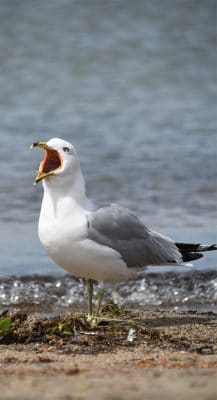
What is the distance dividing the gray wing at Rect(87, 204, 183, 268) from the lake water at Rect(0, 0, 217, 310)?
118 centimetres

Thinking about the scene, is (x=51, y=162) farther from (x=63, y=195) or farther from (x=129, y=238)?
(x=129, y=238)

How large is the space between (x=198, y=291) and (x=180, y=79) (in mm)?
9699

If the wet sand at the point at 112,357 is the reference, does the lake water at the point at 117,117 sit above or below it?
above

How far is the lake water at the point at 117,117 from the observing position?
28.0 ft

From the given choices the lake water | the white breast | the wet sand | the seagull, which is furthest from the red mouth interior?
the lake water

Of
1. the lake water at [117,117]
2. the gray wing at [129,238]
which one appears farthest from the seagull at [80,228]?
the lake water at [117,117]

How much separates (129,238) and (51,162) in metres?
0.66

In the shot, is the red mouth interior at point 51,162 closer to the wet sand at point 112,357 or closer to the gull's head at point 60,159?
the gull's head at point 60,159

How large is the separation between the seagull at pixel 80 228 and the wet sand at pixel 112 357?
0.98 ft

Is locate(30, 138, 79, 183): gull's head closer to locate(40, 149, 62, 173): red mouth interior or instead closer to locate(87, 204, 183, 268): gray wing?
locate(40, 149, 62, 173): red mouth interior

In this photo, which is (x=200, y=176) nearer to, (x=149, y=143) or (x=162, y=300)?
(x=149, y=143)

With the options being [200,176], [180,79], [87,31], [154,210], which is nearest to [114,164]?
[200,176]

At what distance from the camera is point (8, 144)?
12898 mm

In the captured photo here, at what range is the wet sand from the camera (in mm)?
3833
